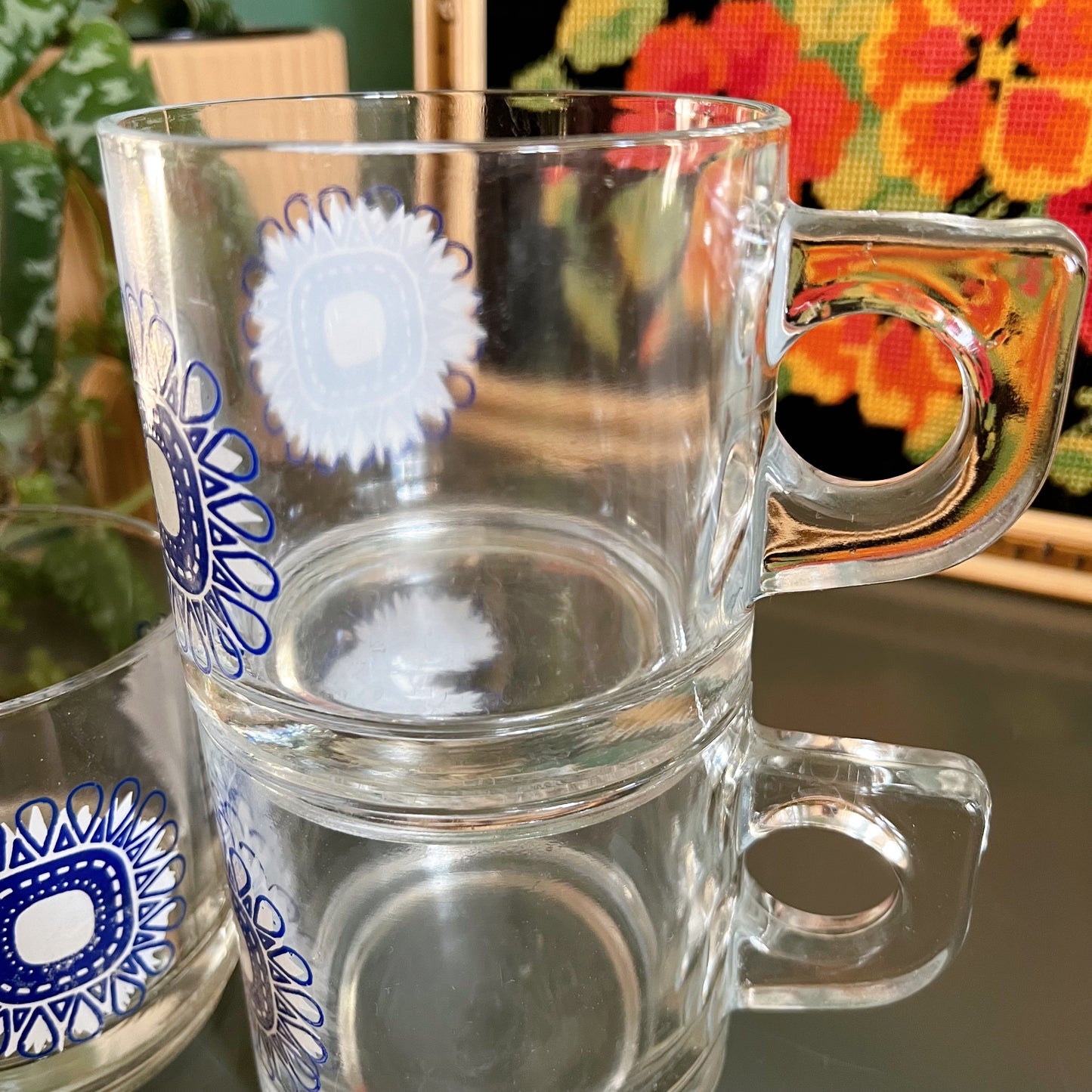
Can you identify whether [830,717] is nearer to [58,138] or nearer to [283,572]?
[283,572]

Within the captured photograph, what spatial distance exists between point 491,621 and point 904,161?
276 millimetres

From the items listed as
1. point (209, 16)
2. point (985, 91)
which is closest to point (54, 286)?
point (209, 16)

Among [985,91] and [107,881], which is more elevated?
[985,91]

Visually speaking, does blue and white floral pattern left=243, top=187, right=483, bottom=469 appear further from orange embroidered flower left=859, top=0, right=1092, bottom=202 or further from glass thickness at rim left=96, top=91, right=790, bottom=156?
orange embroidered flower left=859, top=0, right=1092, bottom=202

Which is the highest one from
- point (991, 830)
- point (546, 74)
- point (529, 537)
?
point (546, 74)

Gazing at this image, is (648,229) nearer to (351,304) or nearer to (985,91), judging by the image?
(351,304)

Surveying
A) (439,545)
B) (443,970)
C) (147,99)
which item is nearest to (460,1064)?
(443,970)

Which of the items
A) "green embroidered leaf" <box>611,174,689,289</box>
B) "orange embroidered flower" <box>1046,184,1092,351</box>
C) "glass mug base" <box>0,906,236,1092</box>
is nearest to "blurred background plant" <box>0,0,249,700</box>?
"glass mug base" <box>0,906,236,1092</box>

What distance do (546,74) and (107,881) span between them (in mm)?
382

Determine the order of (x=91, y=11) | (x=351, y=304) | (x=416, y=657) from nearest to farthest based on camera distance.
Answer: (x=351, y=304), (x=416, y=657), (x=91, y=11)

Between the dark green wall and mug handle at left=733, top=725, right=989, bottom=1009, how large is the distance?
0.43m

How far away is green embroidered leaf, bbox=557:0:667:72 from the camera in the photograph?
451 mm

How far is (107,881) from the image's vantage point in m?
0.24

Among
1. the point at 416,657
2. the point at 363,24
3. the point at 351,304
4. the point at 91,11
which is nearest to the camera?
the point at 351,304
